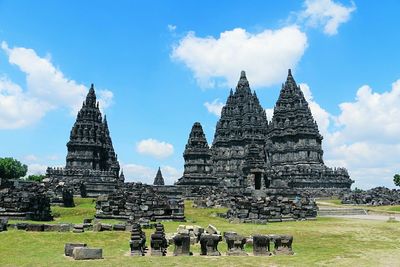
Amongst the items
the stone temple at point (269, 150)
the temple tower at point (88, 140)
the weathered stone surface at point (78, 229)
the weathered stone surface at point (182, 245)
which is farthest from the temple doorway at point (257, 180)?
the weathered stone surface at point (182, 245)

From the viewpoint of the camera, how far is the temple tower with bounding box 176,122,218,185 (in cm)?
7256

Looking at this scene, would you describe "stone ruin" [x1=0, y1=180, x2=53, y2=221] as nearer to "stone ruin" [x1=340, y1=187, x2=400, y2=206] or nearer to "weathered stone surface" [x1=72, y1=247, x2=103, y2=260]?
"weathered stone surface" [x1=72, y1=247, x2=103, y2=260]

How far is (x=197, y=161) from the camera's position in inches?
2933

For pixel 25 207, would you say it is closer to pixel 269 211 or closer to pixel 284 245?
pixel 269 211

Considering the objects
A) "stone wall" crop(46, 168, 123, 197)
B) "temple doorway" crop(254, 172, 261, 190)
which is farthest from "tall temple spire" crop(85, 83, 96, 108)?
"temple doorway" crop(254, 172, 261, 190)

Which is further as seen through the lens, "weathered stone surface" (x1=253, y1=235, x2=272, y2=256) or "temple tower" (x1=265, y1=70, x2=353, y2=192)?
"temple tower" (x1=265, y1=70, x2=353, y2=192)

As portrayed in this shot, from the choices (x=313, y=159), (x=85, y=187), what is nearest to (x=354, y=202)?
(x=313, y=159)

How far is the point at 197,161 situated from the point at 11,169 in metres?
42.9

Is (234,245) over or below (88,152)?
below

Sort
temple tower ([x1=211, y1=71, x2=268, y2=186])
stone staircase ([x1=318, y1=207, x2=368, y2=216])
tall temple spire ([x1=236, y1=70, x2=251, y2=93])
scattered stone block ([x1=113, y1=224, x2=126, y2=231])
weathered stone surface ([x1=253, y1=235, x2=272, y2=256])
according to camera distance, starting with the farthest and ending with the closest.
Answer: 1. tall temple spire ([x1=236, y1=70, x2=251, y2=93])
2. temple tower ([x1=211, y1=71, x2=268, y2=186])
3. stone staircase ([x1=318, y1=207, x2=368, y2=216])
4. scattered stone block ([x1=113, y1=224, x2=126, y2=231])
5. weathered stone surface ([x1=253, y1=235, x2=272, y2=256])

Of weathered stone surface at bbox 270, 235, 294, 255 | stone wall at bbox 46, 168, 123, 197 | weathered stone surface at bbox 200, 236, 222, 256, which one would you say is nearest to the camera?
weathered stone surface at bbox 200, 236, 222, 256

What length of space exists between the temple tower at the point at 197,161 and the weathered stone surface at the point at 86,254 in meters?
56.9

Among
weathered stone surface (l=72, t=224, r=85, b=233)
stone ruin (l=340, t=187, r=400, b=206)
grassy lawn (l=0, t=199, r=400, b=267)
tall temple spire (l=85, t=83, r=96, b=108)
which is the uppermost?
tall temple spire (l=85, t=83, r=96, b=108)

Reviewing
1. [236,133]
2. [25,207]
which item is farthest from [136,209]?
[236,133]
